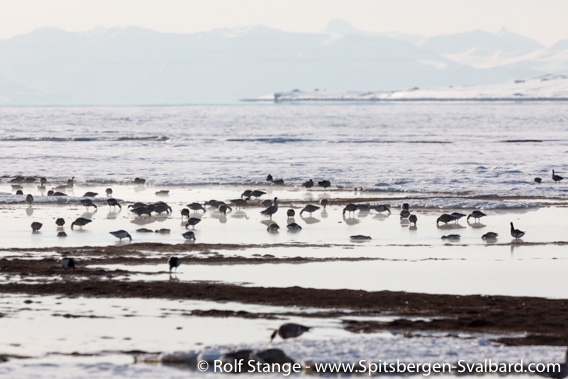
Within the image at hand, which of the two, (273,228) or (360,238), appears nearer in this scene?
(360,238)

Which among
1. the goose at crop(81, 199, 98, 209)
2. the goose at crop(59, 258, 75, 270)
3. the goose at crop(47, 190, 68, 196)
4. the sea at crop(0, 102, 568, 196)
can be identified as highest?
the goose at crop(59, 258, 75, 270)

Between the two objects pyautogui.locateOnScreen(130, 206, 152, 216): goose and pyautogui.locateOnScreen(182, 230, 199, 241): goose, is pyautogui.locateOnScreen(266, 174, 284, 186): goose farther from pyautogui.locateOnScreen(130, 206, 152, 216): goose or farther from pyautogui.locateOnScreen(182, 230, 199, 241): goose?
pyautogui.locateOnScreen(182, 230, 199, 241): goose

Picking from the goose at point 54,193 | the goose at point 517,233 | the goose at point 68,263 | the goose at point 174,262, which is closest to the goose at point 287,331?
the goose at point 174,262

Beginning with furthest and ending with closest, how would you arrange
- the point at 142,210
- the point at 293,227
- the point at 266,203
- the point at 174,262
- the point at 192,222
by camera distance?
the point at 266,203 → the point at 142,210 → the point at 192,222 → the point at 293,227 → the point at 174,262

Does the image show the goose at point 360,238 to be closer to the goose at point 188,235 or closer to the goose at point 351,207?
the goose at point 188,235

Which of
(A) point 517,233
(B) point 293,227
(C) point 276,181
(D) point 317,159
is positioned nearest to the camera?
(A) point 517,233

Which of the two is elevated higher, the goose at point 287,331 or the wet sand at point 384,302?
the goose at point 287,331

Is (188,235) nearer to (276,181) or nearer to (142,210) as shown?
(142,210)

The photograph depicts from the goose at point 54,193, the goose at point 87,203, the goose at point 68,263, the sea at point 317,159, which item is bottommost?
the sea at point 317,159

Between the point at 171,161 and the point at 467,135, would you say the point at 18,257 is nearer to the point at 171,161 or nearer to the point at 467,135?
the point at 171,161

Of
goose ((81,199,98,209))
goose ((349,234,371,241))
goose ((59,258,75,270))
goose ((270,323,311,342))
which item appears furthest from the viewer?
goose ((81,199,98,209))

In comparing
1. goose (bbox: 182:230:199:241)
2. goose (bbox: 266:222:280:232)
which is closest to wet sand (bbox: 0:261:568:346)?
goose (bbox: 182:230:199:241)

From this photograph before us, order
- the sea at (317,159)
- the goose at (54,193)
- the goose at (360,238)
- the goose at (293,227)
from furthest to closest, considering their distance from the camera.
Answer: the sea at (317,159) < the goose at (54,193) < the goose at (293,227) < the goose at (360,238)

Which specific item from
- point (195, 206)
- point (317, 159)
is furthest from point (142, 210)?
point (317, 159)
